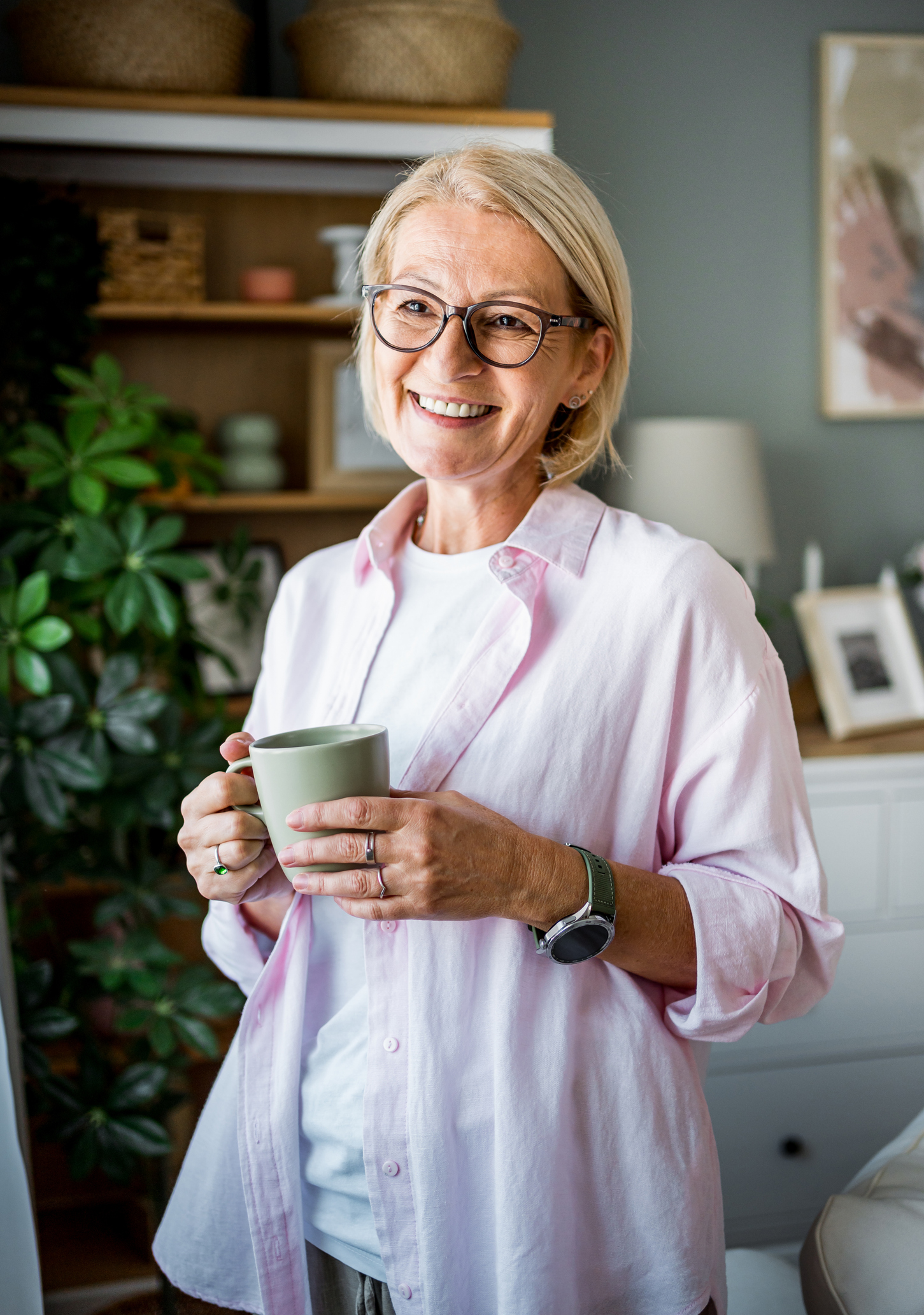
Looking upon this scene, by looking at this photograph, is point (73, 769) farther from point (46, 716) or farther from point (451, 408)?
point (451, 408)

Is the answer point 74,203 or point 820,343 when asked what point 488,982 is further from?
point 820,343

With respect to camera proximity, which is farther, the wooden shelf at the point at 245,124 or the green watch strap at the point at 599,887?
the wooden shelf at the point at 245,124

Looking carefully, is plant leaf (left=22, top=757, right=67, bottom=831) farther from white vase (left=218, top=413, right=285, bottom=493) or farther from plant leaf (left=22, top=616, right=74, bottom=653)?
white vase (left=218, top=413, right=285, bottom=493)

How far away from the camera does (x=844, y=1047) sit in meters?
2.01

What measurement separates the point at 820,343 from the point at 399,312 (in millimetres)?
2028

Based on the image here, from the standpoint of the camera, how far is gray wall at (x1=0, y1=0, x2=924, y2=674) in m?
2.41

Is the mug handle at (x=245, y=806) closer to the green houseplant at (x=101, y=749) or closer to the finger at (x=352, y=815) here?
the finger at (x=352, y=815)

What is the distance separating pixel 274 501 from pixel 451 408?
54.8 inches

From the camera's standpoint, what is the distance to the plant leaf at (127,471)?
1.53 meters

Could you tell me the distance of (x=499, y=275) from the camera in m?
0.81

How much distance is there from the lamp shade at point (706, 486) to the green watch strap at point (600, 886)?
1.53 meters

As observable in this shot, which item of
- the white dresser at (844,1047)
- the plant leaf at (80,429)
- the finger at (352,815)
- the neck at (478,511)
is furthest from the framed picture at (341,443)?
the finger at (352,815)

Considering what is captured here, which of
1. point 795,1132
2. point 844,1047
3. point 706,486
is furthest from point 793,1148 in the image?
point 706,486

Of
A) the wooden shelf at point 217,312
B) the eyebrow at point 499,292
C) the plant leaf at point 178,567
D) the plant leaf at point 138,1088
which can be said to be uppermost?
the wooden shelf at point 217,312
